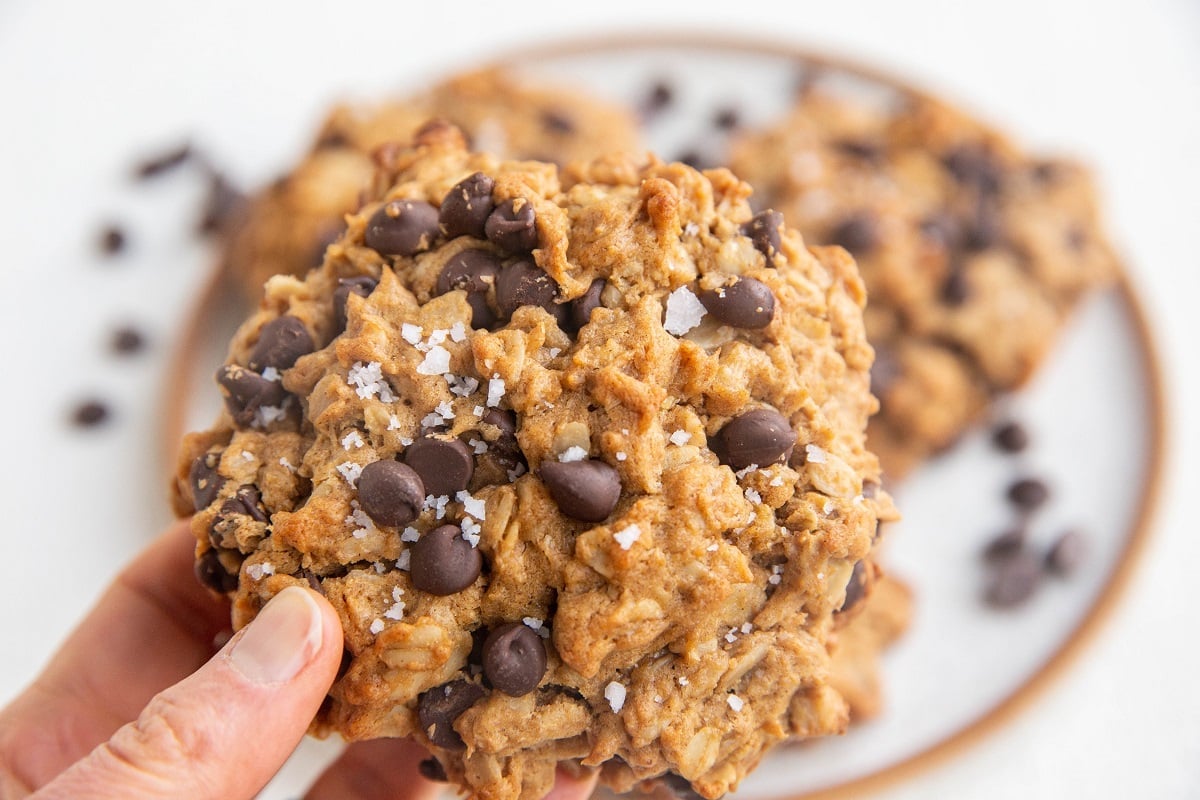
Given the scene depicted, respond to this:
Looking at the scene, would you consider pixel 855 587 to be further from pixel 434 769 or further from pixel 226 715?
pixel 226 715

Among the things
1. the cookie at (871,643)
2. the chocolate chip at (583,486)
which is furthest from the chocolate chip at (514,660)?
the cookie at (871,643)

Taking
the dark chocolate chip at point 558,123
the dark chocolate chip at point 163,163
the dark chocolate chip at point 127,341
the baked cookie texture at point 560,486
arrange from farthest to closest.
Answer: the dark chocolate chip at point 163,163
the dark chocolate chip at point 127,341
the dark chocolate chip at point 558,123
the baked cookie texture at point 560,486

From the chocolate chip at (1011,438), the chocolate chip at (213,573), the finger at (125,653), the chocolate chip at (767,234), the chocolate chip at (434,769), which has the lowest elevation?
the chocolate chip at (1011,438)

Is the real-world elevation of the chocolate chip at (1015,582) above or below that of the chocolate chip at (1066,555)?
below

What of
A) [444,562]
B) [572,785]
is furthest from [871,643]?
[444,562]

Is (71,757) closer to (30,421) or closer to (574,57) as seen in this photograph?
(30,421)

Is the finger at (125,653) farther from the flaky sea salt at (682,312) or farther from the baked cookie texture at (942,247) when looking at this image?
the baked cookie texture at (942,247)
